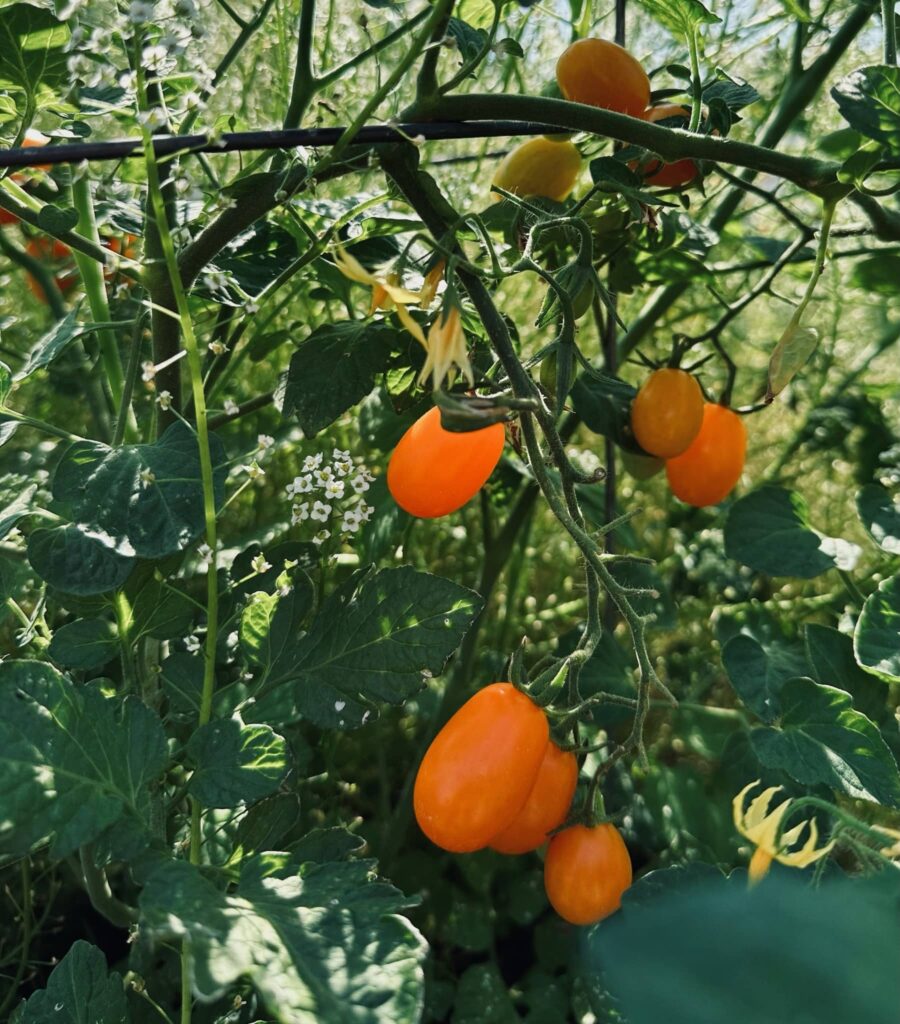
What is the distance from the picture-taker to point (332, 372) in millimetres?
683

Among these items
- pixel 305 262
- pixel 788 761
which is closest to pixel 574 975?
pixel 788 761

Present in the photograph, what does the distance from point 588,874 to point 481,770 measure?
12 centimetres

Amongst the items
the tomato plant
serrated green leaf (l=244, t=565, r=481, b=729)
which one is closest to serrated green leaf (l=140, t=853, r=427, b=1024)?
the tomato plant

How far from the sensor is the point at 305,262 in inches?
24.7

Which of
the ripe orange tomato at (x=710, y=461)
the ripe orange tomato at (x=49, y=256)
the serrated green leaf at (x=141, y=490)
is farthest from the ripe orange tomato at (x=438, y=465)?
the ripe orange tomato at (x=49, y=256)

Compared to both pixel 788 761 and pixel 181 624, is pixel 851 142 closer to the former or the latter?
pixel 788 761

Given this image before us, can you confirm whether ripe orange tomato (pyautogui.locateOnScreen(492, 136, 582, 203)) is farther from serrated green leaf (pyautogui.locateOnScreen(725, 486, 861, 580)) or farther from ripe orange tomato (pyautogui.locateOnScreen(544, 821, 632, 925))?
ripe orange tomato (pyautogui.locateOnScreen(544, 821, 632, 925))

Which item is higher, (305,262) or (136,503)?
(305,262)

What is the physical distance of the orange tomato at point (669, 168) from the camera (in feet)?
2.34

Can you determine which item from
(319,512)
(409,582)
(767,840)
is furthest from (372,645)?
(767,840)

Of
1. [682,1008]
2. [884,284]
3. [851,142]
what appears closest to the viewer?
[682,1008]

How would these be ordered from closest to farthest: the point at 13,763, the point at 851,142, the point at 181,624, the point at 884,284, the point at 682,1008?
the point at 682,1008 → the point at 13,763 → the point at 181,624 → the point at 851,142 → the point at 884,284

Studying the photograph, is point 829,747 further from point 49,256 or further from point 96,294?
point 49,256

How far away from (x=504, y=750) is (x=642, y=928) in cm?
20
